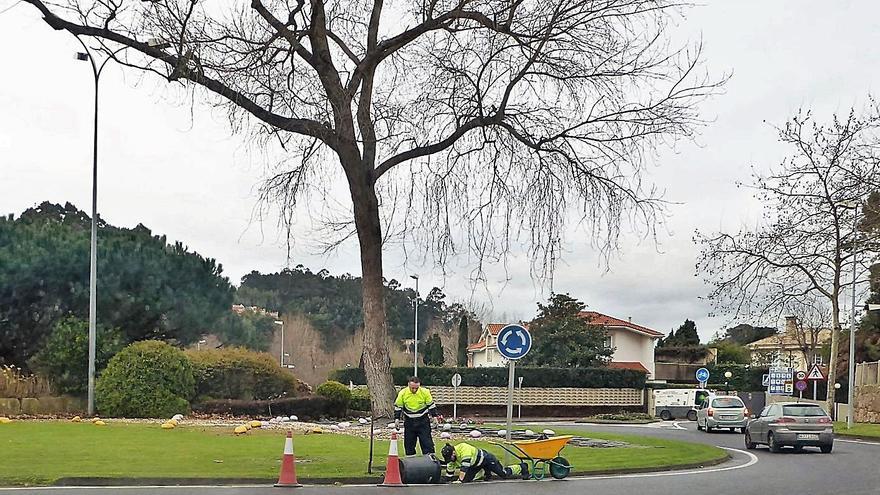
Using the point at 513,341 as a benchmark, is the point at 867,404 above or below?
below

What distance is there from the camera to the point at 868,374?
56.9 meters

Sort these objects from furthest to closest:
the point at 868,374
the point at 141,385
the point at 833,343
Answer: the point at 868,374
the point at 833,343
the point at 141,385

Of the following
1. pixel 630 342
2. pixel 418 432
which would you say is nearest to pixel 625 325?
pixel 630 342

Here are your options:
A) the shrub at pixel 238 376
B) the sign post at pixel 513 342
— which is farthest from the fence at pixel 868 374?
the sign post at pixel 513 342

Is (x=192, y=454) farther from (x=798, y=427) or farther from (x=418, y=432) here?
(x=798, y=427)

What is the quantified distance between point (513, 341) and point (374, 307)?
8554 mm

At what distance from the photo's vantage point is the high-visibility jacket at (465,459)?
1741 centimetres

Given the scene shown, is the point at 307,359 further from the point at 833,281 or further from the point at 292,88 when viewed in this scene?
the point at 292,88

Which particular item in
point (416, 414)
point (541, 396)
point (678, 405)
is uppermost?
point (416, 414)

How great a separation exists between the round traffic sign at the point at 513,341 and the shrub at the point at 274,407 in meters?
19.3

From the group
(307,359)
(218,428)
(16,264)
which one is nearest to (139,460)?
(218,428)

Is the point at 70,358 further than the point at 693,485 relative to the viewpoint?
Yes

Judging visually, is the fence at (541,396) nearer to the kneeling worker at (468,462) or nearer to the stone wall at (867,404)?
the stone wall at (867,404)

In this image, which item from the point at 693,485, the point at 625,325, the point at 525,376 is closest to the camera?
the point at 693,485
